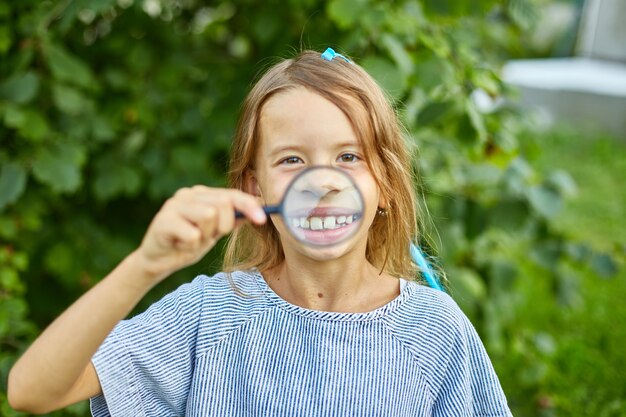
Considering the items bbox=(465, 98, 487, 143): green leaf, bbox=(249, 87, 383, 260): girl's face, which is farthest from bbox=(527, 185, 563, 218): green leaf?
bbox=(249, 87, 383, 260): girl's face

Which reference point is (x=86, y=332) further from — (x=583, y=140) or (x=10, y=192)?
(x=583, y=140)

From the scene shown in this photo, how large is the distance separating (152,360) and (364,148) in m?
0.59

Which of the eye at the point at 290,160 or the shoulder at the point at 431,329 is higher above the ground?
the eye at the point at 290,160

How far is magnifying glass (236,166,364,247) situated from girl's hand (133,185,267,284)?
0.55 ft

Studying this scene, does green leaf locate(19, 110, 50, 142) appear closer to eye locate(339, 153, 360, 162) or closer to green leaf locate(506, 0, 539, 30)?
eye locate(339, 153, 360, 162)

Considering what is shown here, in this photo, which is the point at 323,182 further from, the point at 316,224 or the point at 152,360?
the point at 152,360

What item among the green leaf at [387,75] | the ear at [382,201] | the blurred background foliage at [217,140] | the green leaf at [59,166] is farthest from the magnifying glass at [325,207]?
the green leaf at [59,166]

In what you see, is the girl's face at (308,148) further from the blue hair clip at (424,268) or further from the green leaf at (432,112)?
the green leaf at (432,112)

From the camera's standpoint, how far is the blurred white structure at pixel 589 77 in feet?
26.5

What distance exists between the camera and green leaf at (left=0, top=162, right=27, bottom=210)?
2.32 meters

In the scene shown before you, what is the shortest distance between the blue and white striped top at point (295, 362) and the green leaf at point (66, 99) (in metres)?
1.13

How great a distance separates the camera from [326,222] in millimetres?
1446

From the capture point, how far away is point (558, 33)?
30.5 feet

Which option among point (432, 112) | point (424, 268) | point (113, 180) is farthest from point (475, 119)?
point (113, 180)
